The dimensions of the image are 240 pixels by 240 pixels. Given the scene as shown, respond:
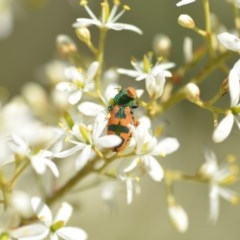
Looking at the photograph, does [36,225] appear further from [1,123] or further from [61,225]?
[1,123]

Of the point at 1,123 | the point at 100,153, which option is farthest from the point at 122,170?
the point at 1,123

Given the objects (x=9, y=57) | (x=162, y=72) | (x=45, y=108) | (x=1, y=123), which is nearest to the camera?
(x=162, y=72)

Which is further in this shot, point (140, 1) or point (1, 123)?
point (140, 1)

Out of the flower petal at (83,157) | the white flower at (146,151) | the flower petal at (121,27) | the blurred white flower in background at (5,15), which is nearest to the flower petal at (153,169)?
the white flower at (146,151)

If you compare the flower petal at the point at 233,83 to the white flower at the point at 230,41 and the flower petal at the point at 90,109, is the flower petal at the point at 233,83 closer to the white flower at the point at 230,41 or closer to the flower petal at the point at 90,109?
the white flower at the point at 230,41

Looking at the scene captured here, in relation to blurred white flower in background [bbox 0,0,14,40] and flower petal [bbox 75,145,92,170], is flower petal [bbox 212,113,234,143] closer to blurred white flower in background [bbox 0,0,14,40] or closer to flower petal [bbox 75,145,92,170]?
flower petal [bbox 75,145,92,170]

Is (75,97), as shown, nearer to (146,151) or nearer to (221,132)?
(146,151)
